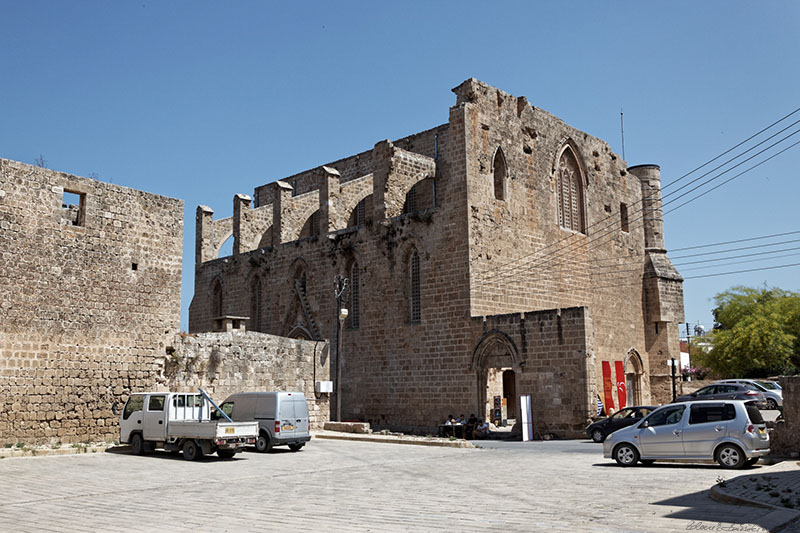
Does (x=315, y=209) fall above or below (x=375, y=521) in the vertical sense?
above

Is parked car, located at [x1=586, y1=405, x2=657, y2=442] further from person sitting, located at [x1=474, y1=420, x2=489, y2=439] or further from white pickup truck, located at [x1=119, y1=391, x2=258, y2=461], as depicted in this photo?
white pickup truck, located at [x1=119, y1=391, x2=258, y2=461]

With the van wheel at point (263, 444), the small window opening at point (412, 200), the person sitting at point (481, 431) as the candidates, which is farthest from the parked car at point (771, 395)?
the van wheel at point (263, 444)

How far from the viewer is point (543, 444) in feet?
67.8

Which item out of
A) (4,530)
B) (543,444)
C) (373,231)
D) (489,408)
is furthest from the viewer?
(373,231)

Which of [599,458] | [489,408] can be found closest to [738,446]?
[599,458]

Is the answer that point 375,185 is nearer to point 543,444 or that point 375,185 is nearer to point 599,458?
point 543,444

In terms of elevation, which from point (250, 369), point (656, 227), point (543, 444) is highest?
point (656, 227)

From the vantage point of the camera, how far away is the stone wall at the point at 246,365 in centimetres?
→ 1995

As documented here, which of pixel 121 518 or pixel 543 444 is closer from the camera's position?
pixel 121 518

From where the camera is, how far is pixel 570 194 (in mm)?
31312

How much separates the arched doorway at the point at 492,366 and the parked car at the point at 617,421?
3.38 m

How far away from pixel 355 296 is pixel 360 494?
1968 centimetres

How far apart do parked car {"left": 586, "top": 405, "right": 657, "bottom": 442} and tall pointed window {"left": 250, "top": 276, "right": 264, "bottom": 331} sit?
17824 millimetres

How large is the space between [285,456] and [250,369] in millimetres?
5860
